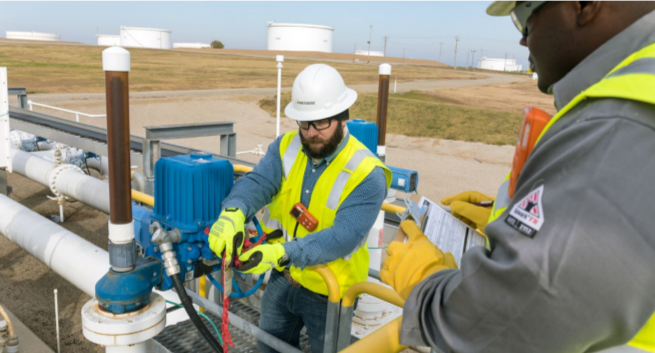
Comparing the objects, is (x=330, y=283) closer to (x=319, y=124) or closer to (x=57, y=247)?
(x=319, y=124)

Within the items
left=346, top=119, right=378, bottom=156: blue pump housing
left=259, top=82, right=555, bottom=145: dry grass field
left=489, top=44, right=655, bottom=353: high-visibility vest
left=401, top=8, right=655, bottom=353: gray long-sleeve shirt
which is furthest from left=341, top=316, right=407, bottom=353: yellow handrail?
left=259, top=82, right=555, bottom=145: dry grass field

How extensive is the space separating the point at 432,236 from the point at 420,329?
0.44 meters

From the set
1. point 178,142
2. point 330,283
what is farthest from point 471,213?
point 178,142

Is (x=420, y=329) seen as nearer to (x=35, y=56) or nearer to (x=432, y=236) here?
(x=432, y=236)

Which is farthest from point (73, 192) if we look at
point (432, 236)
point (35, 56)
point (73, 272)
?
point (35, 56)

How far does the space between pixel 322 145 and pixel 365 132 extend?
150 centimetres

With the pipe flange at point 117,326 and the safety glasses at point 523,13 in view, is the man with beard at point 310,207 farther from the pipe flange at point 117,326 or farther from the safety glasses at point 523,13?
the safety glasses at point 523,13

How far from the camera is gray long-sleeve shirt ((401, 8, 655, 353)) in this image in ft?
2.74

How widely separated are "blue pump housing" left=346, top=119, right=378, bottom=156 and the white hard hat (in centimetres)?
128

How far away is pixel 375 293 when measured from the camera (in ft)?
6.62

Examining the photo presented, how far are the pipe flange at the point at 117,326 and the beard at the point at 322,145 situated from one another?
108 cm

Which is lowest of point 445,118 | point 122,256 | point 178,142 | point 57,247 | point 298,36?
point 178,142

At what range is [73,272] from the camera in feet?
9.66

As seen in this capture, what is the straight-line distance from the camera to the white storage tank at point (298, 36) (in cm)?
7006
